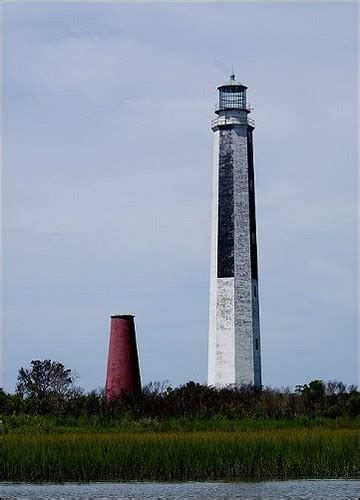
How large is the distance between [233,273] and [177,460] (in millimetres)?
16456

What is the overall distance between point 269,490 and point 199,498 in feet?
4.52

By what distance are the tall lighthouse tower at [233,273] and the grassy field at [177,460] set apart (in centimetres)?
1549

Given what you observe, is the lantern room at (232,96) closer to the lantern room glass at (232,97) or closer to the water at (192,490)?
the lantern room glass at (232,97)

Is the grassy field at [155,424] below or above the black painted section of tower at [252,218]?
below

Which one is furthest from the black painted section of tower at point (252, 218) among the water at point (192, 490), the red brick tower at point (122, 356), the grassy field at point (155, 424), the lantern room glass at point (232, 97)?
the water at point (192, 490)

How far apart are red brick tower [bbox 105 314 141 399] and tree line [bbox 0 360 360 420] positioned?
41 cm

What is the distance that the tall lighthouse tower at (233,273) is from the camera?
3791 centimetres

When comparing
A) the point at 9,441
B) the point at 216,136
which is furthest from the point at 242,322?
the point at 9,441

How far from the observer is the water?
19.8 meters

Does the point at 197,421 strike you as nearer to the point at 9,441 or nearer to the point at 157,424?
the point at 157,424

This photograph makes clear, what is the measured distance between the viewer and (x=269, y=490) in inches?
799

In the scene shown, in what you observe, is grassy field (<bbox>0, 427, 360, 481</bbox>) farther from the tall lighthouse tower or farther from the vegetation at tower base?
the tall lighthouse tower

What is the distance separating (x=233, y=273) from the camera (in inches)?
1492

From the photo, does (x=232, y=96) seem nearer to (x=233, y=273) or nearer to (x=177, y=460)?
(x=233, y=273)
